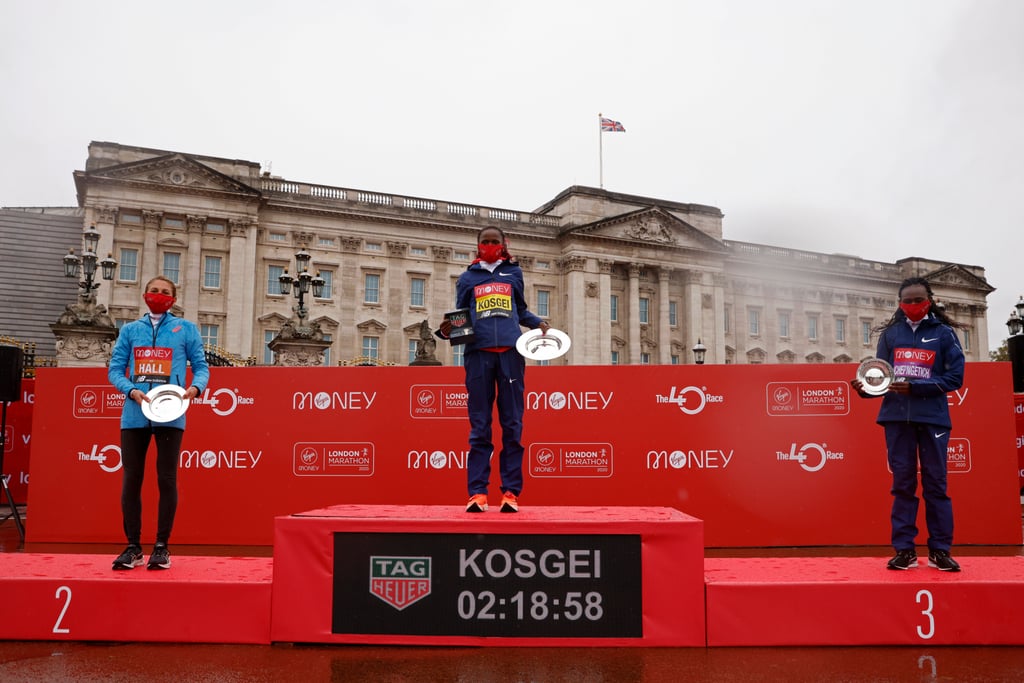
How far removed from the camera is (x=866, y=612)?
396 centimetres

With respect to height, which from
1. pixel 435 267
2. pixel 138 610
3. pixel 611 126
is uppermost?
pixel 611 126

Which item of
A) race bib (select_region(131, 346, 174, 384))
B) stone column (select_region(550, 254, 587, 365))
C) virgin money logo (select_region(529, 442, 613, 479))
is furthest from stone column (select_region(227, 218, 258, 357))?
race bib (select_region(131, 346, 174, 384))

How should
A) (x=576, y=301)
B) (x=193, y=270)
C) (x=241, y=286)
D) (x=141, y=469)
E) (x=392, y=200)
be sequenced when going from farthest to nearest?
(x=576, y=301) < (x=392, y=200) < (x=241, y=286) < (x=193, y=270) < (x=141, y=469)

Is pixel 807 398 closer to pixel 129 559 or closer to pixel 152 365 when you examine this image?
pixel 152 365

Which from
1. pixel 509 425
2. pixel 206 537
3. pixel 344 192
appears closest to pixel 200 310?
pixel 344 192

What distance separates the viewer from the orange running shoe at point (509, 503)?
180 inches

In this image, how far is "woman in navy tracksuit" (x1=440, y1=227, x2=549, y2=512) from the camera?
196 inches

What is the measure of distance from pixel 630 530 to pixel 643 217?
4697 cm

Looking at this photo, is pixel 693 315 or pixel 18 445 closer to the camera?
pixel 18 445

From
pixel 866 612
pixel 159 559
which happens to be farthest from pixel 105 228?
pixel 866 612

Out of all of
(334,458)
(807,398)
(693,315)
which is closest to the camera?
(807,398)

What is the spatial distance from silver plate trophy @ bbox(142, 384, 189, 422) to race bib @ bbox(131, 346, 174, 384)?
0.36 ft

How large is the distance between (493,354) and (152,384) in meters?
2.27

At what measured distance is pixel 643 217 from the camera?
162ft
